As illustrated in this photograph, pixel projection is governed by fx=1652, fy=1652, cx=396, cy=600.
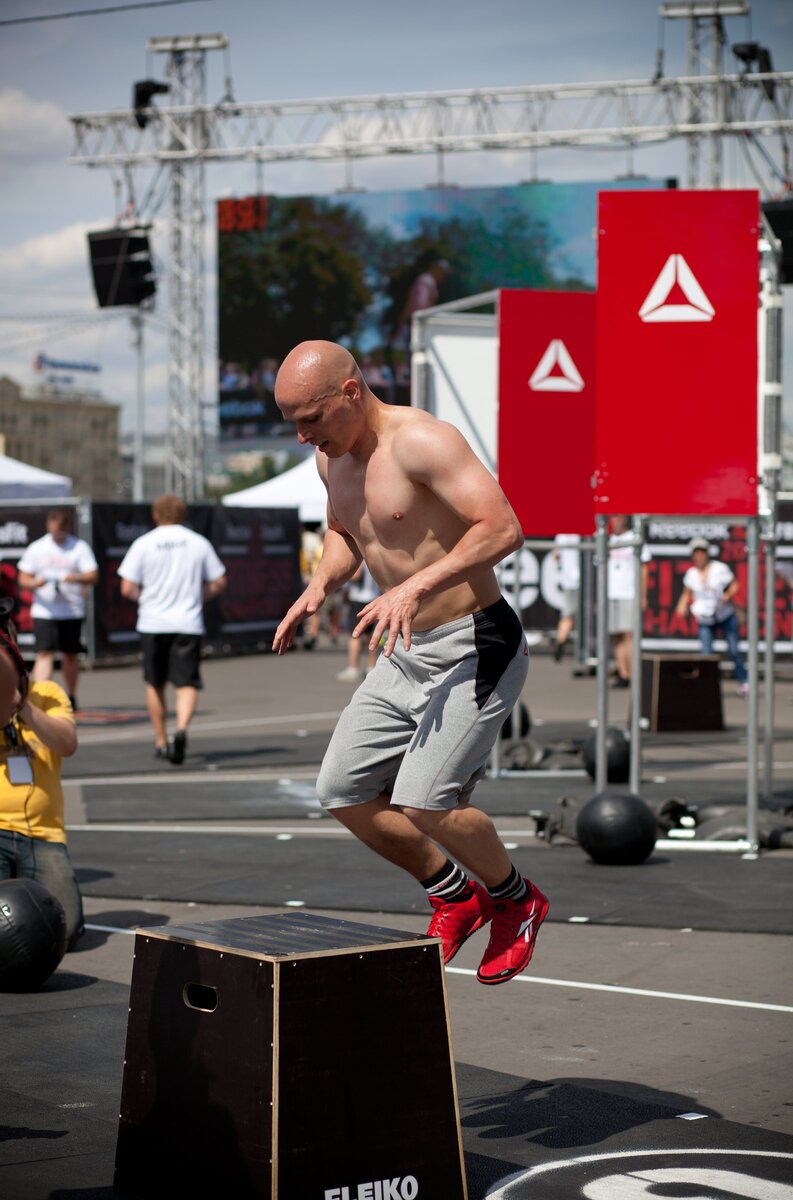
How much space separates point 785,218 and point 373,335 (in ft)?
91.4

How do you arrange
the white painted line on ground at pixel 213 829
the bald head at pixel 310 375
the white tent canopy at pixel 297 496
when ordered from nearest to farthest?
the bald head at pixel 310 375, the white painted line on ground at pixel 213 829, the white tent canopy at pixel 297 496

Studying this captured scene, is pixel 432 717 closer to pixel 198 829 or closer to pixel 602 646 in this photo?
pixel 602 646

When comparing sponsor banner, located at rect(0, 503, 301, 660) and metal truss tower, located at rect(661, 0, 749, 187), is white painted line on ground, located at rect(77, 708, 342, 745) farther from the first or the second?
metal truss tower, located at rect(661, 0, 749, 187)

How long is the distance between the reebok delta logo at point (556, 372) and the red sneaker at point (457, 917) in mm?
6641

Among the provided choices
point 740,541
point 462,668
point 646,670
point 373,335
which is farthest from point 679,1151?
point 373,335

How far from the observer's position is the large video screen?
166 feet

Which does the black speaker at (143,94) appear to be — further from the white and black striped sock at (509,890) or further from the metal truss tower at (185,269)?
the white and black striped sock at (509,890)

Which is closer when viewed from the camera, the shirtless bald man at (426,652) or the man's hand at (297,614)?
the shirtless bald man at (426,652)

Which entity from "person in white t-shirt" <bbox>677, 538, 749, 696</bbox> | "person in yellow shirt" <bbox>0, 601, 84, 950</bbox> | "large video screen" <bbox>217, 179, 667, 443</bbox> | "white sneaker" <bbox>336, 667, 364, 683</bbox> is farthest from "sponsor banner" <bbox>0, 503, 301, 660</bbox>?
"large video screen" <bbox>217, 179, 667, 443</bbox>

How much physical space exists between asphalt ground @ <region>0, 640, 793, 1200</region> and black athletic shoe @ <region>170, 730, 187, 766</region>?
83 mm

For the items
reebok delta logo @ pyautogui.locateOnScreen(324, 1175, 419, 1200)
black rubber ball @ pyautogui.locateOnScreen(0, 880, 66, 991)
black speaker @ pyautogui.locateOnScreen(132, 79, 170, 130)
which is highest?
black speaker @ pyautogui.locateOnScreen(132, 79, 170, 130)

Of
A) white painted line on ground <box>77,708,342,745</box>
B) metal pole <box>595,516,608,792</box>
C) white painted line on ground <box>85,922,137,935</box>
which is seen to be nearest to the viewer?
white painted line on ground <box>85,922,137,935</box>

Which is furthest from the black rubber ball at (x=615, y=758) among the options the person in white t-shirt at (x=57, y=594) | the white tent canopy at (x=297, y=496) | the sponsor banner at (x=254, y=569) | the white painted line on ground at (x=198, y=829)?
the white tent canopy at (x=297, y=496)

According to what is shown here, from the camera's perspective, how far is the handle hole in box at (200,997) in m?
3.81
